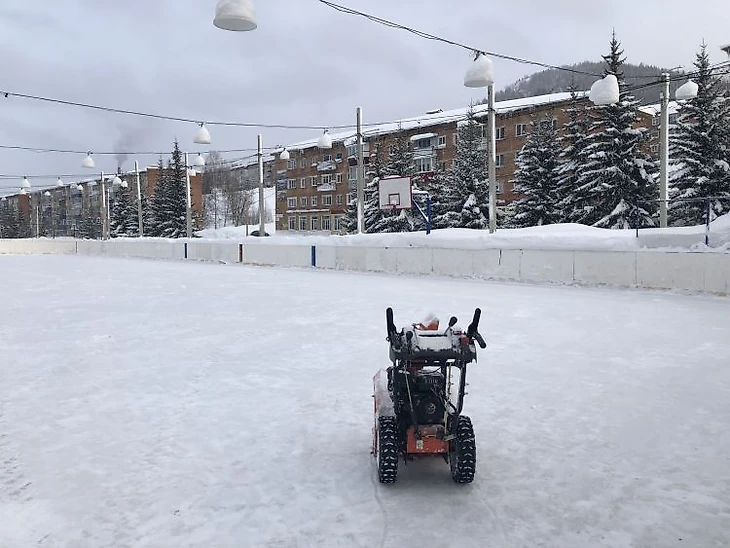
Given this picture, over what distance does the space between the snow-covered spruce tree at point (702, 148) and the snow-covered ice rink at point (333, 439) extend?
21.7 metres

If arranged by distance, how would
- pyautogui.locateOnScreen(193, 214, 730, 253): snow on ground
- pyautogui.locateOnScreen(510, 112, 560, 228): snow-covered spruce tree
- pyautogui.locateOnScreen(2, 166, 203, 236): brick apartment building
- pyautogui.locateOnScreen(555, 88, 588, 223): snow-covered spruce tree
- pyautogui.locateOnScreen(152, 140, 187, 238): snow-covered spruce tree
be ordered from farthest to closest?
pyautogui.locateOnScreen(2, 166, 203, 236): brick apartment building < pyautogui.locateOnScreen(152, 140, 187, 238): snow-covered spruce tree < pyautogui.locateOnScreen(510, 112, 560, 228): snow-covered spruce tree < pyautogui.locateOnScreen(555, 88, 588, 223): snow-covered spruce tree < pyautogui.locateOnScreen(193, 214, 730, 253): snow on ground

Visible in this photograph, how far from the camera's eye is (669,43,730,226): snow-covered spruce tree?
97.8ft

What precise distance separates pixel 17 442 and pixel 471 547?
4.08 m

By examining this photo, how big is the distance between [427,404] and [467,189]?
1427 inches

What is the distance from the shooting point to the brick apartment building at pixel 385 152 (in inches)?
2104

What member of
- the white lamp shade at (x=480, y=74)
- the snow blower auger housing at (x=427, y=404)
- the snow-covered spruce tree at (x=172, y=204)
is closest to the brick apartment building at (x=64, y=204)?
the snow-covered spruce tree at (x=172, y=204)

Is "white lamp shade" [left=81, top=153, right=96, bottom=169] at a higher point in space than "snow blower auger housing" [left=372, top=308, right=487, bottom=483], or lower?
higher

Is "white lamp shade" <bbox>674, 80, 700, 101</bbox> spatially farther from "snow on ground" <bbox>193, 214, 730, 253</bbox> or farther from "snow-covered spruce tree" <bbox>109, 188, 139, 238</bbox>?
"snow-covered spruce tree" <bbox>109, 188, 139, 238</bbox>

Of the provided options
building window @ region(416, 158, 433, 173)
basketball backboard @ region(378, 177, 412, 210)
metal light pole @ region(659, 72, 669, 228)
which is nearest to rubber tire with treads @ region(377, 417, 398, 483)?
metal light pole @ region(659, 72, 669, 228)

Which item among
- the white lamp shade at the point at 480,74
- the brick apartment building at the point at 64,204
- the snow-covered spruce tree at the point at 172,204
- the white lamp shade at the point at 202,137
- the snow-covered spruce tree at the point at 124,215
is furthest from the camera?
the brick apartment building at the point at 64,204

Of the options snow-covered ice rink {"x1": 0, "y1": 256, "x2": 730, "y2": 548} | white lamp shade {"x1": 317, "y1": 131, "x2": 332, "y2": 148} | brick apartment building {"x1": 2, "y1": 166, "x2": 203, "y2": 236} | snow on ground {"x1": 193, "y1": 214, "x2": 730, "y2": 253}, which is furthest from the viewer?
brick apartment building {"x1": 2, "y1": 166, "x2": 203, "y2": 236}

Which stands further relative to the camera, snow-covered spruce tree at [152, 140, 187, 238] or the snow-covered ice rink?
snow-covered spruce tree at [152, 140, 187, 238]

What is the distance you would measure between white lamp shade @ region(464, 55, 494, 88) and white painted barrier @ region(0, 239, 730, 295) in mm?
→ 7632

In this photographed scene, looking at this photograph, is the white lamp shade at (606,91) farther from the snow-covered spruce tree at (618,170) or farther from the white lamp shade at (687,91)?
the snow-covered spruce tree at (618,170)
